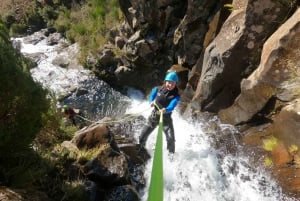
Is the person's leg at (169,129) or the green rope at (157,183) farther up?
the person's leg at (169,129)

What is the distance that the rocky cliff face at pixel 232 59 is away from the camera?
6520 millimetres

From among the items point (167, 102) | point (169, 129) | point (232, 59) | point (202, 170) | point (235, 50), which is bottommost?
point (202, 170)

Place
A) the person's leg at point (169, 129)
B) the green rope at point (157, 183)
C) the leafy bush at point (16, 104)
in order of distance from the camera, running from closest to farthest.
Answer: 1. the green rope at point (157, 183)
2. the leafy bush at point (16, 104)
3. the person's leg at point (169, 129)

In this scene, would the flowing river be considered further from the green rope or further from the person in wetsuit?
the green rope

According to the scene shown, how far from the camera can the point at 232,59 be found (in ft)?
25.0

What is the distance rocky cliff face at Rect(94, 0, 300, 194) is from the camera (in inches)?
257

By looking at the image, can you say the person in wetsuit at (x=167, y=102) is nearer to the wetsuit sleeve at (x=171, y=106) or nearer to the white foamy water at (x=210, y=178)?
the wetsuit sleeve at (x=171, y=106)

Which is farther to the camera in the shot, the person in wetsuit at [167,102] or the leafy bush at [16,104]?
the person in wetsuit at [167,102]

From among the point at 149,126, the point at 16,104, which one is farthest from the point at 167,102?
the point at 16,104

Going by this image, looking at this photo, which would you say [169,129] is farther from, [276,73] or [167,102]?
[276,73]

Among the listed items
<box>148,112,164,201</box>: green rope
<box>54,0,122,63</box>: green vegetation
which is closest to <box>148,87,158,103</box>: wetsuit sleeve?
<box>148,112,164,201</box>: green rope

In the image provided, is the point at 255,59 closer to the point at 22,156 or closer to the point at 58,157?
the point at 58,157

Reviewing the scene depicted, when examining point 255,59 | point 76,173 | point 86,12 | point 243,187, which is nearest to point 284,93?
point 255,59

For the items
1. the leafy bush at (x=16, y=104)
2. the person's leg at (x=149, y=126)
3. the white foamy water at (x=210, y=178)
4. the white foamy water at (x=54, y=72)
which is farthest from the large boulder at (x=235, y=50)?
the white foamy water at (x=54, y=72)
